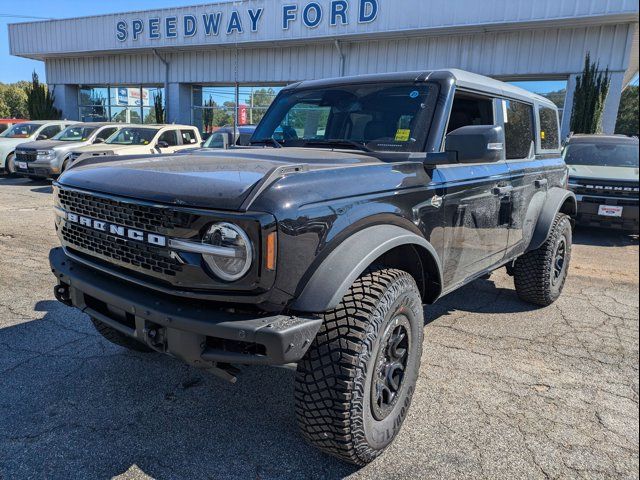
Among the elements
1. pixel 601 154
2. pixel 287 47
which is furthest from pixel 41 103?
pixel 601 154

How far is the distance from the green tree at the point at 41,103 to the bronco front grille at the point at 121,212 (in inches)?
1021

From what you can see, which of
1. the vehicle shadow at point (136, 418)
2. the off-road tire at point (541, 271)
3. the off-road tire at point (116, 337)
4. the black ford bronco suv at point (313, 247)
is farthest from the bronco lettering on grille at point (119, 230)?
the off-road tire at point (541, 271)

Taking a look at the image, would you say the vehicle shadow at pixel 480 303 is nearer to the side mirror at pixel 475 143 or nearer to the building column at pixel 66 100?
the side mirror at pixel 475 143

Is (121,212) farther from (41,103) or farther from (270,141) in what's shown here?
(41,103)

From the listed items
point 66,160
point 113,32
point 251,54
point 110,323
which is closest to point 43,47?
point 113,32

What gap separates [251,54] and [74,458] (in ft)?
61.5

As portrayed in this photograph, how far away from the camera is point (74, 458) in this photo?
2367 mm

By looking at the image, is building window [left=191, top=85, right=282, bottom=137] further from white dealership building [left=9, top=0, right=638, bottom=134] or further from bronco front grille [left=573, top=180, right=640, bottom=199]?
bronco front grille [left=573, top=180, right=640, bottom=199]

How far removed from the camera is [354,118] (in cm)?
340

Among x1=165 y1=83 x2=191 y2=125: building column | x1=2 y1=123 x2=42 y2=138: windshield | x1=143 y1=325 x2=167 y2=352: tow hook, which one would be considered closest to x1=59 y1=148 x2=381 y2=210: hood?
x1=143 y1=325 x2=167 y2=352: tow hook

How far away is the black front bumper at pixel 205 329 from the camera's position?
1915mm

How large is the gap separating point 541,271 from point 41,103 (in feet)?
87.9

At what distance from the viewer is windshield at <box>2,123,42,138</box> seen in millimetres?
15391

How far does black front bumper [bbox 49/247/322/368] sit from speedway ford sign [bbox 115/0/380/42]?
51.6ft
